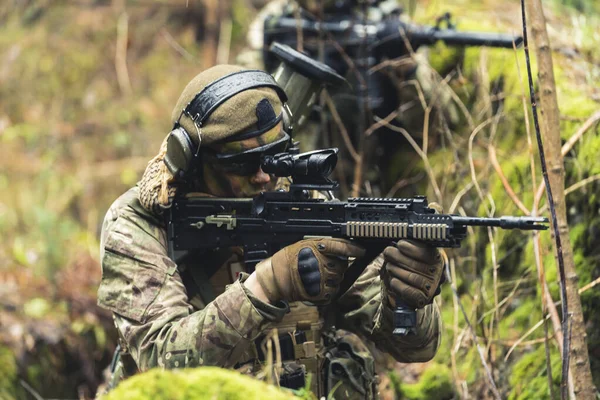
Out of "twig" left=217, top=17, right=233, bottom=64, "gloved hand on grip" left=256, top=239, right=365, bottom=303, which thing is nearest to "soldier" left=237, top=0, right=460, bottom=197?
"gloved hand on grip" left=256, top=239, right=365, bottom=303

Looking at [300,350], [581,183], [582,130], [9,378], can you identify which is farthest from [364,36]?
[9,378]

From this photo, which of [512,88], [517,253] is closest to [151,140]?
[512,88]

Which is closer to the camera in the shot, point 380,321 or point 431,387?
point 380,321

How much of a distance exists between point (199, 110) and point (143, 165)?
24.2 ft

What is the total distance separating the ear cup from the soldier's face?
136 millimetres

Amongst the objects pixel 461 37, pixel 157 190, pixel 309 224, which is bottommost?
pixel 309 224

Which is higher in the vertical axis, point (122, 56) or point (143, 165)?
point (122, 56)

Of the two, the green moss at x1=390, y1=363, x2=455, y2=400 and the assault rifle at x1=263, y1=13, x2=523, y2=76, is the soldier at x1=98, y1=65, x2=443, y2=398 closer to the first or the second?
the green moss at x1=390, y1=363, x2=455, y2=400

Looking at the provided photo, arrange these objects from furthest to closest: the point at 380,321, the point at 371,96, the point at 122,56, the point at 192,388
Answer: the point at 122,56 → the point at 371,96 → the point at 380,321 → the point at 192,388

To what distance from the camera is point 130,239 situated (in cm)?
389

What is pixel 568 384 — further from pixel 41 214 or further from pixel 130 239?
pixel 41 214

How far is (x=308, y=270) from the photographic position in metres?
3.54

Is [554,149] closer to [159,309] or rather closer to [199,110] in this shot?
[199,110]

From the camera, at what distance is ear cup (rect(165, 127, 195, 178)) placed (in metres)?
3.79
